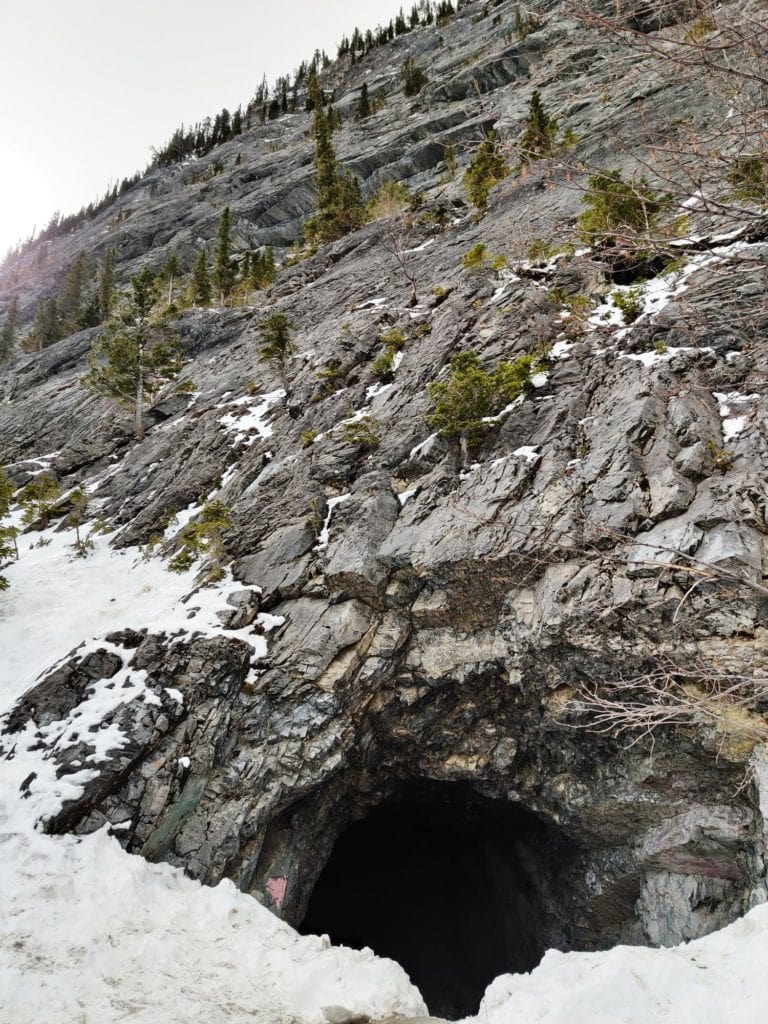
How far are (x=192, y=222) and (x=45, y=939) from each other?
214 ft

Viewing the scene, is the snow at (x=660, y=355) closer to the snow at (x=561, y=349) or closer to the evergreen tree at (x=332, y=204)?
the snow at (x=561, y=349)

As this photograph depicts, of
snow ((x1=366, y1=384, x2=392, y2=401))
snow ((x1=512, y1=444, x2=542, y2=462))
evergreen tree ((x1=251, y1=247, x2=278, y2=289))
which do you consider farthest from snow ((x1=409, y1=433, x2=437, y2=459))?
evergreen tree ((x1=251, y1=247, x2=278, y2=289))

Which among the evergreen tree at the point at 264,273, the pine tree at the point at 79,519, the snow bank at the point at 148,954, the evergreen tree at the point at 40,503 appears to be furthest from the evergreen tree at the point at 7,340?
the snow bank at the point at 148,954

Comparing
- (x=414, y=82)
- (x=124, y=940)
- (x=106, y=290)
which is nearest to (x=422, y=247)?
(x=124, y=940)

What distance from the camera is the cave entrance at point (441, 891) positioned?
562 inches

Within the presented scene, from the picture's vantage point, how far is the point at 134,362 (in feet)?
87.5

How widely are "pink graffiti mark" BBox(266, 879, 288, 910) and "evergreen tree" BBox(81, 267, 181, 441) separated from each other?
68.6ft

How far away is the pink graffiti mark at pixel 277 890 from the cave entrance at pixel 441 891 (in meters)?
4.49

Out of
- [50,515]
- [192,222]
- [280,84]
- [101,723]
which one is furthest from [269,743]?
[280,84]

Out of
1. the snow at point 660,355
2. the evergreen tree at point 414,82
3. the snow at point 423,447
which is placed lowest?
the snow at point 660,355

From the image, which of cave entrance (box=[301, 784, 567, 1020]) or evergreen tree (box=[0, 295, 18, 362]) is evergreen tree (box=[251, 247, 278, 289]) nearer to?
evergreen tree (box=[0, 295, 18, 362])

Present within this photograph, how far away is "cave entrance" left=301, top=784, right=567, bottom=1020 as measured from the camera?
46.9ft

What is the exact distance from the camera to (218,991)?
6.64 meters

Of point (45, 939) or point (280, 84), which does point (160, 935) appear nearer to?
point (45, 939)
